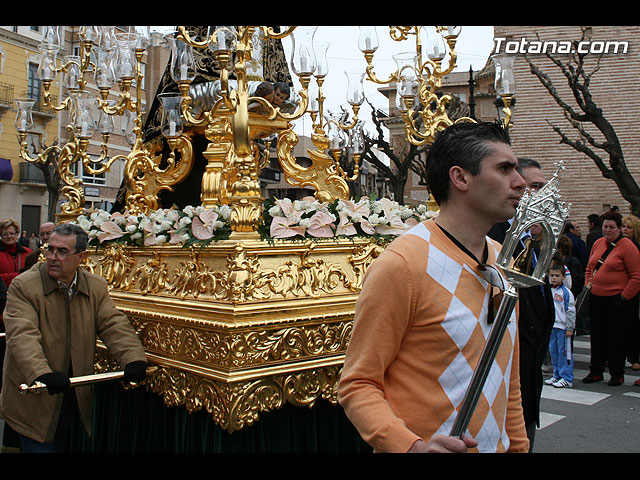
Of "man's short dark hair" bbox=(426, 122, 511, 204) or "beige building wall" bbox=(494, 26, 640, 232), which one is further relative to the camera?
"beige building wall" bbox=(494, 26, 640, 232)

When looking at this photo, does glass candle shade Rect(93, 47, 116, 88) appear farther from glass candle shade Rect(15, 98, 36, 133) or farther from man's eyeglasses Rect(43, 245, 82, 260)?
man's eyeglasses Rect(43, 245, 82, 260)

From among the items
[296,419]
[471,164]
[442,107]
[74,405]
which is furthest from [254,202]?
[442,107]

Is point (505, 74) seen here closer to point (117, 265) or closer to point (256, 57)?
point (256, 57)

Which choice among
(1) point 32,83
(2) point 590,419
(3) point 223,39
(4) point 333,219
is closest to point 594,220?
(2) point 590,419

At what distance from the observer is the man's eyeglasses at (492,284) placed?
1651 mm

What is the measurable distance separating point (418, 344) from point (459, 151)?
0.58 meters

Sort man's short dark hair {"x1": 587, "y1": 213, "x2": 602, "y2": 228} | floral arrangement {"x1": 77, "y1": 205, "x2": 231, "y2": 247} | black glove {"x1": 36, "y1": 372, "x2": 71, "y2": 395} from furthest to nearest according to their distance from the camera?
man's short dark hair {"x1": 587, "y1": 213, "x2": 602, "y2": 228} → floral arrangement {"x1": 77, "y1": 205, "x2": 231, "y2": 247} → black glove {"x1": 36, "y1": 372, "x2": 71, "y2": 395}

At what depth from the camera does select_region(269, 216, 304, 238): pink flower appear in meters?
3.57

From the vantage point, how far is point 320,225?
148 inches

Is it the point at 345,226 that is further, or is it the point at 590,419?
the point at 590,419

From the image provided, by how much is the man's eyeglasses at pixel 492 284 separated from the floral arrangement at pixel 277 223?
196cm

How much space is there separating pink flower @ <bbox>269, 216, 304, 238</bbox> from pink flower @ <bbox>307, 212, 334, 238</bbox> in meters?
0.11

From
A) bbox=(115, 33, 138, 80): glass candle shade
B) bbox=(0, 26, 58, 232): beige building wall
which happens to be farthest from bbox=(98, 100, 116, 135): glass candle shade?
bbox=(0, 26, 58, 232): beige building wall

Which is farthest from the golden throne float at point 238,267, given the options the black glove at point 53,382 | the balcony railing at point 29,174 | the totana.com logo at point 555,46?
the balcony railing at point 29,174
